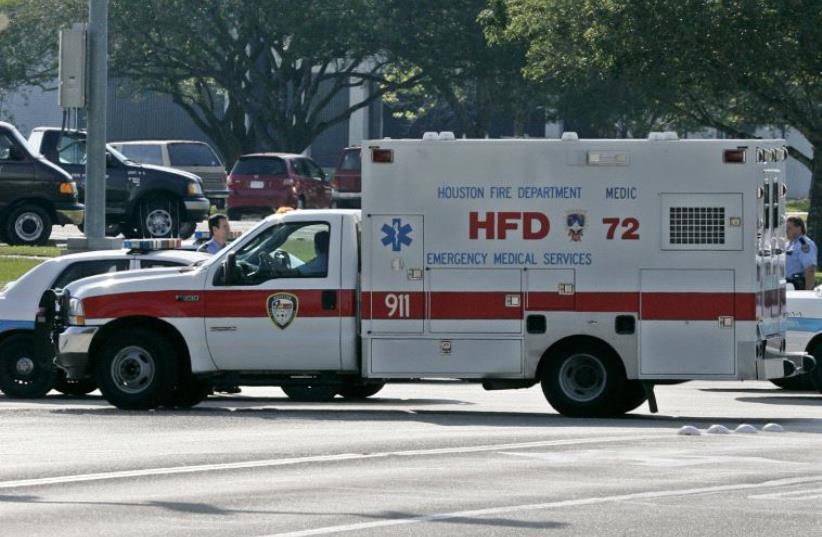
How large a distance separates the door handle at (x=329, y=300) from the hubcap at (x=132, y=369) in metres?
1.65

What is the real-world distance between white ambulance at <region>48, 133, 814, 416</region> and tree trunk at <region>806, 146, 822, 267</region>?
20.5 m

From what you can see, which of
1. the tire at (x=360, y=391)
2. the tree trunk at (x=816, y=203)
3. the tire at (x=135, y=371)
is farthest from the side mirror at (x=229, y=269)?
the tree trunk at (x=816, y=203)

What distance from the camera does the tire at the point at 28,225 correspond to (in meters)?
32.8

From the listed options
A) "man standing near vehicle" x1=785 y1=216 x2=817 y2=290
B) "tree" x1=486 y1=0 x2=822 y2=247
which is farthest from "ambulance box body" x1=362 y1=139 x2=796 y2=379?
"tree" x1=486 y1=0 x2=822 y2=247

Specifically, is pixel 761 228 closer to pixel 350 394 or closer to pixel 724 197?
pixel 724 197

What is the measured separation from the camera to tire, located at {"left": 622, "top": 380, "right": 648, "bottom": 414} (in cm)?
1588

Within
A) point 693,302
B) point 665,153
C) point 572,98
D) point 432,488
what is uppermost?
point 572,98

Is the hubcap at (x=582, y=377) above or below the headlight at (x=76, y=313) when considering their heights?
below

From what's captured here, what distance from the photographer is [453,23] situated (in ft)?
181

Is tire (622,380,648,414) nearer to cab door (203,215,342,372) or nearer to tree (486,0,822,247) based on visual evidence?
cab door (203,215,342,372)

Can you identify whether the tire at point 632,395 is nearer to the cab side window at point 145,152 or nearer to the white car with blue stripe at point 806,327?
the white car with blue stripe at point 806,327

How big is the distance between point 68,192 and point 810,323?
1723cm

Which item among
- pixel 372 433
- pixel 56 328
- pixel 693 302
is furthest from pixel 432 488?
pixel 56 328

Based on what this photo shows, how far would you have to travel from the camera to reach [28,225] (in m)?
33.0
